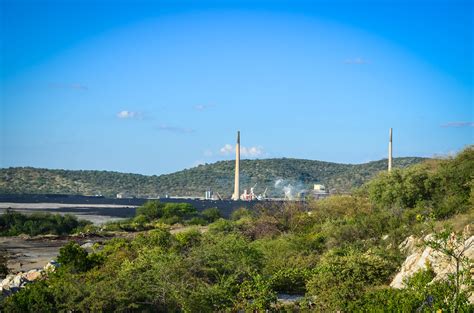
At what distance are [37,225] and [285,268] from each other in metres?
39.0

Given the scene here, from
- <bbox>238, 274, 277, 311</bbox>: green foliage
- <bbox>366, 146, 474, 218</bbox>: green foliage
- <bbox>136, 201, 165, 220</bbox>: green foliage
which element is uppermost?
<bbox>366, 146, 474, 218</bbox>: green foliage

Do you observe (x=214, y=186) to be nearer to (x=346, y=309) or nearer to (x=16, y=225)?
(x=16, y=225)

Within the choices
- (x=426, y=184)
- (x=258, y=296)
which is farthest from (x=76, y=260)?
(x=426, y=184)

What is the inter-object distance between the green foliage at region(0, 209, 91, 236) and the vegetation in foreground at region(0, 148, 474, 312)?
2648cm

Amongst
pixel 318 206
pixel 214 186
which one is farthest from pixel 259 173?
pixel 318 206

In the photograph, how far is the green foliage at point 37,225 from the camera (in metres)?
57.5

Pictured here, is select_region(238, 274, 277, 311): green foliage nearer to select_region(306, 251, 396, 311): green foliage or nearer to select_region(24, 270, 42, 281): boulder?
select_region(306, 251, 396, 311): green foliage

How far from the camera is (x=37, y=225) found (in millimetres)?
58656

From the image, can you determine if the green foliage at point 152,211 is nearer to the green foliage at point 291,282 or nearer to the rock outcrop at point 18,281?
the rock outcrop at point 18,281

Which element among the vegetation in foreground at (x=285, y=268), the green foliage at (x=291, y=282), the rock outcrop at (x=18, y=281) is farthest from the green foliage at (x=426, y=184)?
the rock outcrop at (x=18, y=281)

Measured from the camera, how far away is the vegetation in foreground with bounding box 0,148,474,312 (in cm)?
1742

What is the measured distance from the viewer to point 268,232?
34906mm

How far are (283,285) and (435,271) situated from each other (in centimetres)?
578

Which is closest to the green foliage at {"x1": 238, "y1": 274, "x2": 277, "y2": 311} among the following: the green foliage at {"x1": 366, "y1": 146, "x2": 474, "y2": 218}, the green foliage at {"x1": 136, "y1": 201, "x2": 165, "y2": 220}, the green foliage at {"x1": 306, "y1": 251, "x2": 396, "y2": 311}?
the green foliage at {"x1": 306, "y1": 251, "x2": 396, "y2": 311}
